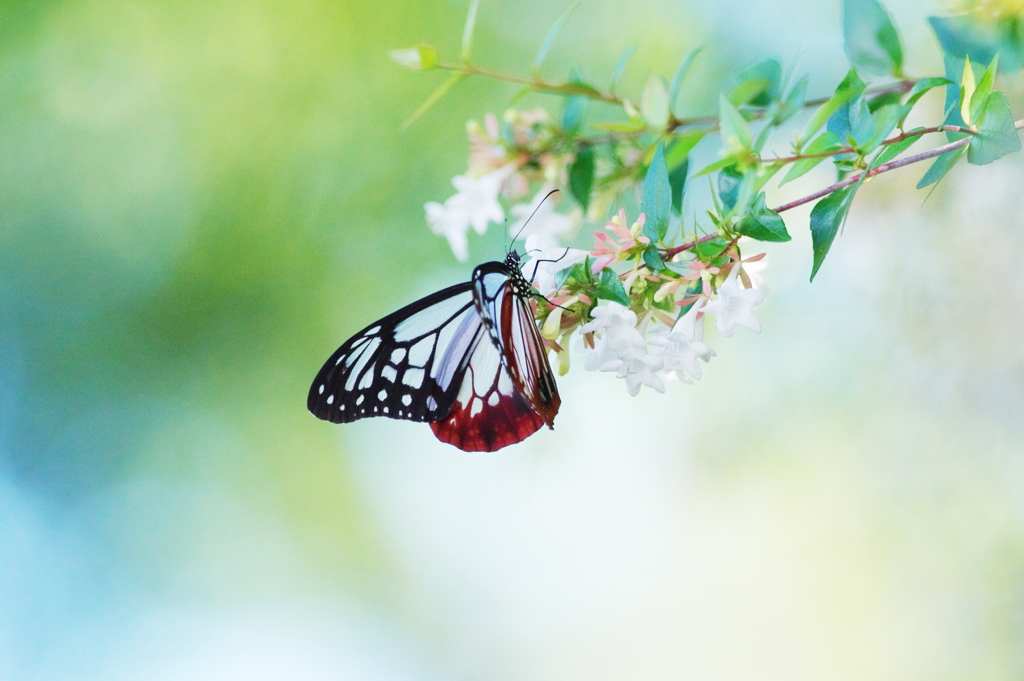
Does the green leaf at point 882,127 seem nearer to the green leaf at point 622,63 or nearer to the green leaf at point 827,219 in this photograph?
the green leaf at point 827,219

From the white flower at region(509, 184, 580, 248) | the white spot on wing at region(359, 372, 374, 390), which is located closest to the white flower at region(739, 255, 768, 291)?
the white flower at region(509, 184, 580, 248)

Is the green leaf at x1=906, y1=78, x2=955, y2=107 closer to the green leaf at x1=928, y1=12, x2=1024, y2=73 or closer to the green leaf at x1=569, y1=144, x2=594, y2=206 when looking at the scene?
the green leaf at x1=928, y1=12, x2=1024, y2=73

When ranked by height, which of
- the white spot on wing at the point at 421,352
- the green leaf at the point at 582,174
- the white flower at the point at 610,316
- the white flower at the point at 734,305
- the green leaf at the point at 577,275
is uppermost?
the green leaf at the point at 582,174

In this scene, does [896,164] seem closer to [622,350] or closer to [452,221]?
[622,350]

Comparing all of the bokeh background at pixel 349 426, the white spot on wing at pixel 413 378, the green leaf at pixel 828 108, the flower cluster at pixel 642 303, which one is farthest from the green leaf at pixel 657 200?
the bokeh background at pixel 349 426

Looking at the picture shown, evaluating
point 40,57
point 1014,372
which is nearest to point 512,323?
point 1014,372

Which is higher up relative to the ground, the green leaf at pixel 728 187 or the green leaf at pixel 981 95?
the green leaf at pixel 728 187

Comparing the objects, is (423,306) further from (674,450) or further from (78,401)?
(78,401)
